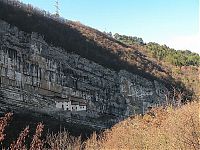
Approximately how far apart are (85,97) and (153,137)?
26.4m

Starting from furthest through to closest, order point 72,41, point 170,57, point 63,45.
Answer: point 170,57 < point 72,41 < point 63,45

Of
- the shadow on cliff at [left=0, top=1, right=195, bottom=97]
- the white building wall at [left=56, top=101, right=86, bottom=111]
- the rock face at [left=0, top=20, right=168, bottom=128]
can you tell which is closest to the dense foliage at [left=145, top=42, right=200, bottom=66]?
the shadow on cliff at [left=0, top=1, right=195, bottom=97]

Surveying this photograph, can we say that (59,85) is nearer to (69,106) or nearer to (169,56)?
(69,106)

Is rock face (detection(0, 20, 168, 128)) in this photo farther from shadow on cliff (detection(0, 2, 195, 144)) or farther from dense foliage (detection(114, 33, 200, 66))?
dense foliage (detection(114, 33, 200, 66))

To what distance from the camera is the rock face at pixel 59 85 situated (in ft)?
108

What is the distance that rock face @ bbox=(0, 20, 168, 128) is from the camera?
3281 cm

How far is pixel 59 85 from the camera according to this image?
37.2m

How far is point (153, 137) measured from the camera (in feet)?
41.8

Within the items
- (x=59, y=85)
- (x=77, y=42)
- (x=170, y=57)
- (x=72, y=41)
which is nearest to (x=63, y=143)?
(x=59, y=85)

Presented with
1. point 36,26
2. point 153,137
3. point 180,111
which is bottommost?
point 153,137

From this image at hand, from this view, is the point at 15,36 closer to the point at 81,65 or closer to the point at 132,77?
the point at 81,65

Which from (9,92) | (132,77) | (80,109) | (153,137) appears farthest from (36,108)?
(153,137)

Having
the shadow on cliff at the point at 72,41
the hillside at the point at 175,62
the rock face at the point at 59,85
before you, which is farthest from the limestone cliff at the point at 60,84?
the hillside at the point at 175,62

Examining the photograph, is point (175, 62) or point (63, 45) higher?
point (175, 62)
